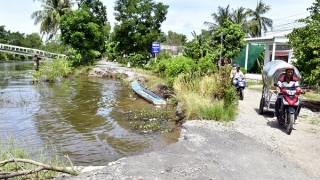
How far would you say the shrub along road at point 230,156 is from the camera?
15.2ft

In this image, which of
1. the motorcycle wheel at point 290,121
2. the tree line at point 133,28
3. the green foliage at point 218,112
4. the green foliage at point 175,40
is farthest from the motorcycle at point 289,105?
the green foliage at point 175,40

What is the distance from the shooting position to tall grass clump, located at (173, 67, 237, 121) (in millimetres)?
8453

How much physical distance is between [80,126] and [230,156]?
639 centimetres

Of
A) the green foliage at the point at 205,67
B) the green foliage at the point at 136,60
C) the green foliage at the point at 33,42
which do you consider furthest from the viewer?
the green foliage at the point at 33,42

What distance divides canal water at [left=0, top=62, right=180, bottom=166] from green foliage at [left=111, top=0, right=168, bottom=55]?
48.6ft

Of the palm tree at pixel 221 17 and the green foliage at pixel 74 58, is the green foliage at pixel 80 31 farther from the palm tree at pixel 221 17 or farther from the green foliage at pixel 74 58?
the palm tree at pixel 221 17

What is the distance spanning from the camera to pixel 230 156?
5.48 m

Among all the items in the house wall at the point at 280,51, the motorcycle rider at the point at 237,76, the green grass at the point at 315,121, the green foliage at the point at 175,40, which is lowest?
the green grass at the point at 315,121

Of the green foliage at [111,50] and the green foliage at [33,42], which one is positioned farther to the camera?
the green foliage at [33,42]

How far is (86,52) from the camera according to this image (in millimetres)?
30781

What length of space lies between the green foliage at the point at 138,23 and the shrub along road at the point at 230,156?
23.8m

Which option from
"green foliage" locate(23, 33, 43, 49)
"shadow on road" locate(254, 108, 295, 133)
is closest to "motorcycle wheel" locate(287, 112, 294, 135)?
"shadow on road" locate(254, 108, 295, 133)

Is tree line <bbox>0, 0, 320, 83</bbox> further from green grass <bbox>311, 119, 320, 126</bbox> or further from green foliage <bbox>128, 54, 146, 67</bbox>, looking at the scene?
green grass <bbox>311, 119, 320, 126</bbox>

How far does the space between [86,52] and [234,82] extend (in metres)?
21.8
